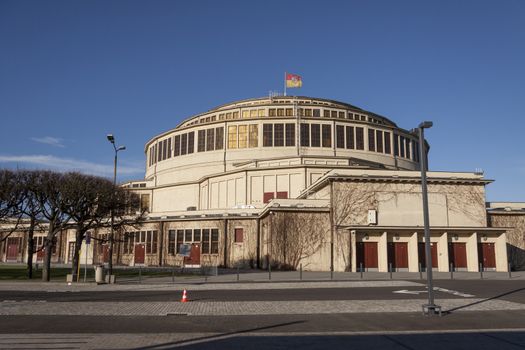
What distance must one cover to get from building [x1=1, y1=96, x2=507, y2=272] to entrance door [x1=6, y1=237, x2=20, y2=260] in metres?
17.0

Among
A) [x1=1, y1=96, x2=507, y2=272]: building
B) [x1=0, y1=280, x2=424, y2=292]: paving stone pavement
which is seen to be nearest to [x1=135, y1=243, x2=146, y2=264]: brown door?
[x1=1, y1=96, x2=507, y2=272]: building

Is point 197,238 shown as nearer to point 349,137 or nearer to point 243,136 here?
point 243,136

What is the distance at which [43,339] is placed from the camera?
37.3ft

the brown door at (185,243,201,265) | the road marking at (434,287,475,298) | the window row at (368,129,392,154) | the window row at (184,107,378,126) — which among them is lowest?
the road marking at (434,287,475,298)

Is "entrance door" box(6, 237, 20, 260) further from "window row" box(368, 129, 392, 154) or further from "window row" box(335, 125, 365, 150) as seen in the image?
"window row" box(368, 129, 392, 154)

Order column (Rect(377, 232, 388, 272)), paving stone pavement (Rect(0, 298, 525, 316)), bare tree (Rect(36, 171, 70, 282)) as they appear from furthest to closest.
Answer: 1. column (Rect(377, 232, 388, 272))
2. bare tree (Rect(36, 171, 70, 282))
3. paving stone pavement (Rect(0, 298, 525, 316))

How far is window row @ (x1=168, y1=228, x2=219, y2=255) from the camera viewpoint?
2132 inches

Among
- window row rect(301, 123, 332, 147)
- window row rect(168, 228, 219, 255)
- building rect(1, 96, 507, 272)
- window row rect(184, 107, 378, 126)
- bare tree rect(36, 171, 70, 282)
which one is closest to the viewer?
bare tree rect(36, 171, 70, 282)

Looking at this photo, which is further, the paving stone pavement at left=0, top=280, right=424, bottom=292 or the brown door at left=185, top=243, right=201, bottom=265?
the brown door at left=185, top=243, right=201, bottom=265

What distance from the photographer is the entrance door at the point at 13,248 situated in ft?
238

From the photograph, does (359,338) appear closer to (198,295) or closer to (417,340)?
(417,340)

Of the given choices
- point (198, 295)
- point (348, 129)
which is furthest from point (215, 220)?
point (198, 295)

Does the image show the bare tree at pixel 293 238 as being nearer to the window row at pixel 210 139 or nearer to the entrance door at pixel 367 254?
the entrance door at pixel 367 254

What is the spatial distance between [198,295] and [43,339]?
39.7 feet
